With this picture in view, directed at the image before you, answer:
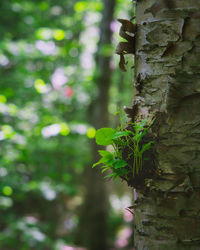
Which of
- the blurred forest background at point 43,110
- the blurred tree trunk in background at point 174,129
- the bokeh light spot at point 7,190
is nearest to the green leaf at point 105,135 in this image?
the blurred tree trunk in background at point 174,129

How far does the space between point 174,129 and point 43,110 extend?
109 inches

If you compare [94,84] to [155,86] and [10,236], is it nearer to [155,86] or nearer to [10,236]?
[10,236]

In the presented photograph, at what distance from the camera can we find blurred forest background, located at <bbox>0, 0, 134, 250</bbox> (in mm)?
2732

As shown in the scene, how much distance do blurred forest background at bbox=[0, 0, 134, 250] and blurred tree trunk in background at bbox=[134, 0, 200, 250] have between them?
859mm

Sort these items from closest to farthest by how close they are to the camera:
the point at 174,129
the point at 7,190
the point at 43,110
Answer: the point at 174,129 < the point at 7,190 < the point at 43,110

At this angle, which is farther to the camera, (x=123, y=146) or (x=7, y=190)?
(x=7, y=190)

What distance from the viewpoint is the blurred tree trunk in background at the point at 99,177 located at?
4406mm

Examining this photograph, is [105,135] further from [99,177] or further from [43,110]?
[99,177]

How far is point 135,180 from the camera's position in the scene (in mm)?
827

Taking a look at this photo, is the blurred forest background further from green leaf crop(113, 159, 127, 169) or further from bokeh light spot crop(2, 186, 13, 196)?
green leaf crop(113, 159, 127, 169)

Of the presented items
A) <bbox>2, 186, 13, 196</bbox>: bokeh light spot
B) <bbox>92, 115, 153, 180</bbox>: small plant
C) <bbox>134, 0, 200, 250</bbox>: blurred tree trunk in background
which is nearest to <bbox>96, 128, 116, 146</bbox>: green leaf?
<bbox>92, 115, 153, 180</bbox>: small plant

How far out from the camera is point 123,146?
871mm

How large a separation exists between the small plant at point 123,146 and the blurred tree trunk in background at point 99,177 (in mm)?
3486

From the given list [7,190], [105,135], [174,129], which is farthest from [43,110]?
[174,129]
